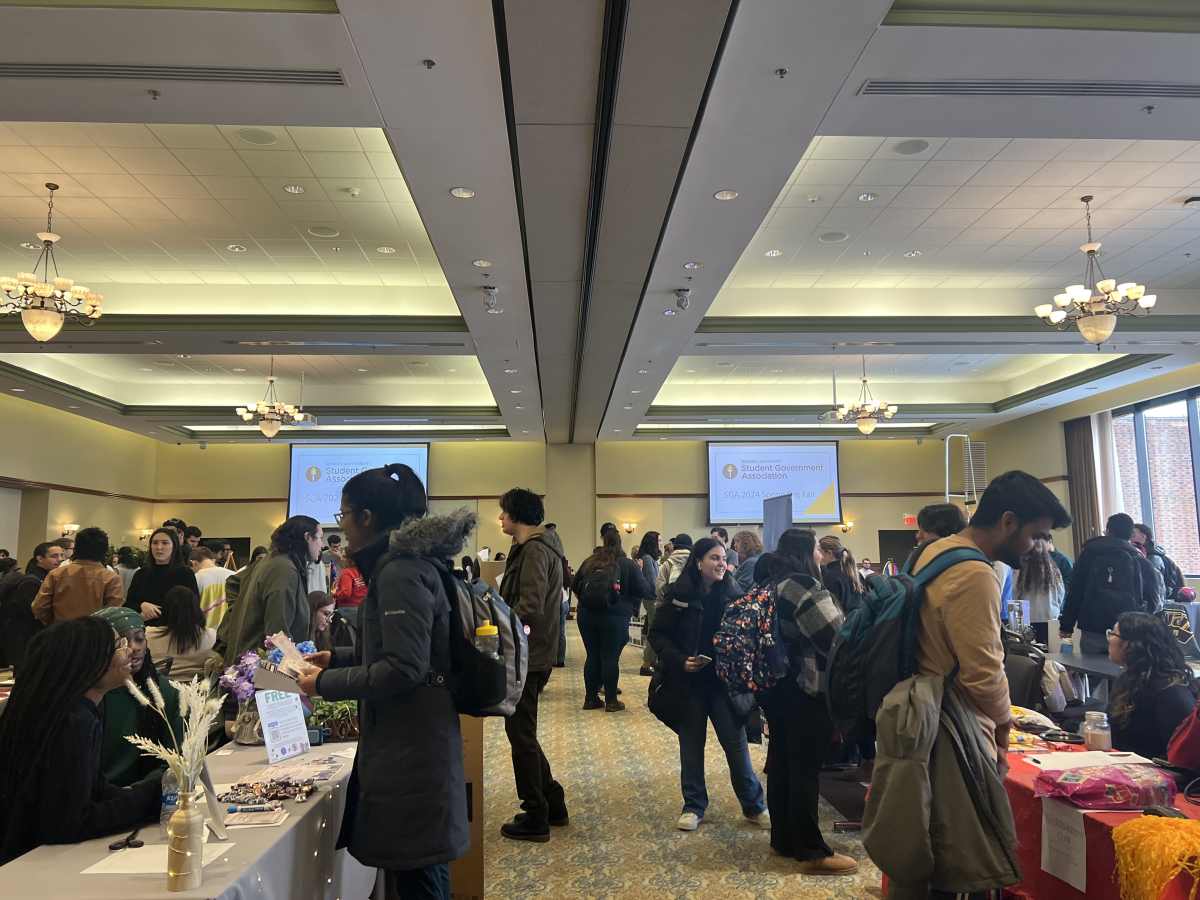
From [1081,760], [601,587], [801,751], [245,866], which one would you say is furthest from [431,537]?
[601,587]

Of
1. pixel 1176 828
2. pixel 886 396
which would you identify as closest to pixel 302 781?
pixel 1176 828

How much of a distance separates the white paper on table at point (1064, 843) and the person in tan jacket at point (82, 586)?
514cm

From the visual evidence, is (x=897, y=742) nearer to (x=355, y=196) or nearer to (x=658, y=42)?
(x=658, y=42)

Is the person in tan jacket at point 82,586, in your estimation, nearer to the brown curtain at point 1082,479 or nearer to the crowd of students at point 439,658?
the crowd of students at point 439,658

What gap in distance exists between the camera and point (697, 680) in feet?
13.4

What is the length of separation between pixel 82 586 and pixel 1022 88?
608 cm

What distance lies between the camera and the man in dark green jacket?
3943mm

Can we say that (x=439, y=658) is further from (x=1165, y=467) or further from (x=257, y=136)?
(x=1165, y=467)

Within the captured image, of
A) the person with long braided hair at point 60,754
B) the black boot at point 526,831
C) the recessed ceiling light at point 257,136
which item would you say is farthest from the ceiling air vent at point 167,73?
the black boot at point 526,831

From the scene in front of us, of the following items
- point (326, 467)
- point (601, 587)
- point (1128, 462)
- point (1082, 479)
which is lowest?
point (601, 587)

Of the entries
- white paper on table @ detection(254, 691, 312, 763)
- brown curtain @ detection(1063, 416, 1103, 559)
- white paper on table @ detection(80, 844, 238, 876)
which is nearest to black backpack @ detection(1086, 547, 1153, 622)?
white paper on table @ detection(254, 691, 312, 763)

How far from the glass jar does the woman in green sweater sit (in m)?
3.18

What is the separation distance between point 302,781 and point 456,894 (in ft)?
3.75

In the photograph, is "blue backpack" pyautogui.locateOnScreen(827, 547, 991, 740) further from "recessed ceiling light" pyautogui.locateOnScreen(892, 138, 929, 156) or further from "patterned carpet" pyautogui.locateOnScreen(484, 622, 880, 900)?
"recessed ceiling light" pyautogui.locateOnScreen(892, 138, 929, 156)
